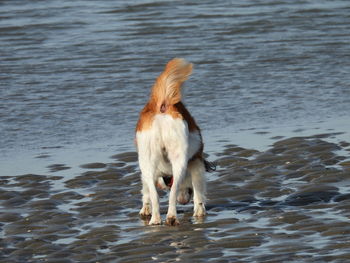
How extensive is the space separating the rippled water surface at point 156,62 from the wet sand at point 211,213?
1.60 m

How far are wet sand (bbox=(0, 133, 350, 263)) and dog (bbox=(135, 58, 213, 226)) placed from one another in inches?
13.5

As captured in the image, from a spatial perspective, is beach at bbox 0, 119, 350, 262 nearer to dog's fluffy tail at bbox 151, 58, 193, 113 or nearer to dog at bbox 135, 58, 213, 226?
dog at bbox 135, 58, 213, 226

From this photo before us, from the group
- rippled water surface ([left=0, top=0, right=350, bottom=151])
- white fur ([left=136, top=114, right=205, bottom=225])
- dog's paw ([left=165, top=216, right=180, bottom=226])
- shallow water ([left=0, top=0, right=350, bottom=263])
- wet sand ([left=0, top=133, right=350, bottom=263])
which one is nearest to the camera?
wet sand ([left=0, top=133, right=350, bottom=263])

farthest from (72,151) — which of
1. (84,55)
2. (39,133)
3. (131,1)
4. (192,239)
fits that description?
(131,1)

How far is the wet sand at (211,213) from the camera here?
22.5ft

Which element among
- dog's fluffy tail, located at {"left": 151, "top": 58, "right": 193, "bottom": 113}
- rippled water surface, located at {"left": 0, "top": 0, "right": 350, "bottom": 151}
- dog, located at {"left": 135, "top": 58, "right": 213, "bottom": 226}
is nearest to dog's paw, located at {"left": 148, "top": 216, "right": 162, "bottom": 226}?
dog, located at {"left": 135, "top": 58, "right": 213, "bottom": 226}

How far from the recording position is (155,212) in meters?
7.73

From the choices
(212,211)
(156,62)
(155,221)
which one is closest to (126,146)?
(212,211)

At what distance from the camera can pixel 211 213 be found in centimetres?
815

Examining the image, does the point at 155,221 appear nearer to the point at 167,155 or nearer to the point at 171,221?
the point at 171,221

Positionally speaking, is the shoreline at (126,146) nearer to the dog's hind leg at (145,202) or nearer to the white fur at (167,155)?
the dog's hind leg at (145,202)

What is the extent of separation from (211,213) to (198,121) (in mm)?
3698

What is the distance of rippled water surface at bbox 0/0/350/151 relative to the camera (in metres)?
12.0

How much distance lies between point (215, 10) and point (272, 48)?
508 centimetres
